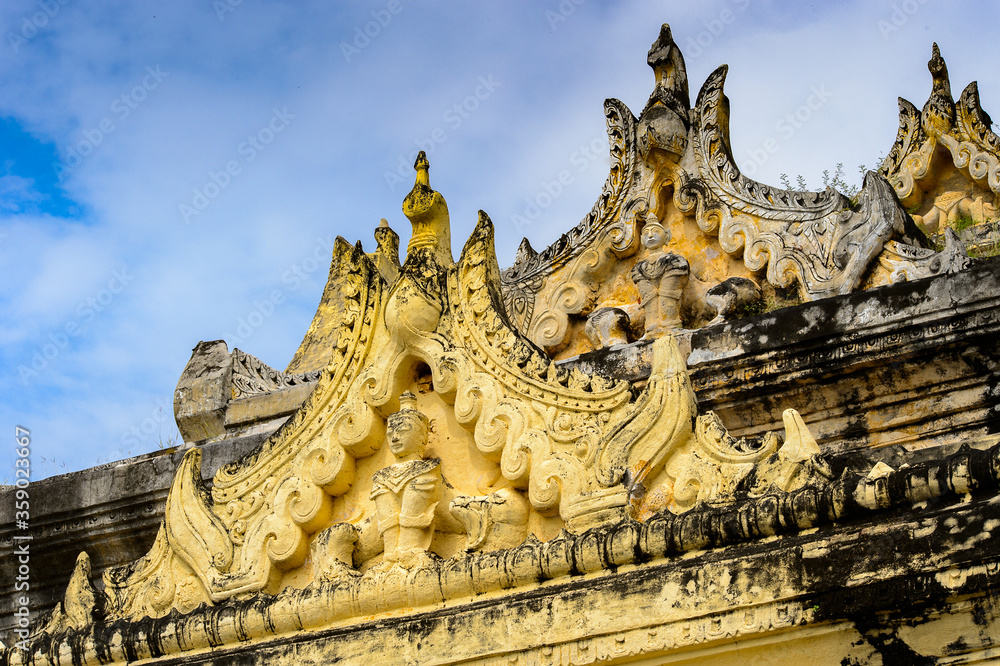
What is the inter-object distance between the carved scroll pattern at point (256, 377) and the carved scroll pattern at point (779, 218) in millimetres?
2792

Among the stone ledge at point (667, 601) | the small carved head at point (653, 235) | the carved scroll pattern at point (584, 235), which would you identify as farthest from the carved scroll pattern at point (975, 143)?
the stone ledge at point (667, 601)

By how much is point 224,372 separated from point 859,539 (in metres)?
4.80

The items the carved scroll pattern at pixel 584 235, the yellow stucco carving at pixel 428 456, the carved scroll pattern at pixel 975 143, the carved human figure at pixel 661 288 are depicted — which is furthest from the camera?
the carved scroll pattern at pixel 584 235

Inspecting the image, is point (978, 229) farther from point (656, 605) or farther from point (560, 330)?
point (656, 605)

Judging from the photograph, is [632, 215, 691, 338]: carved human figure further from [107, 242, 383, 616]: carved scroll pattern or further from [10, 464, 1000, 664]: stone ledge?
[10, 464, 1000, 664]: stone ledge

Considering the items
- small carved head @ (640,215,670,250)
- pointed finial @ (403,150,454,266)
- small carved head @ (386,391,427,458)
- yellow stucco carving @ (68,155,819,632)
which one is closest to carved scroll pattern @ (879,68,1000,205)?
small carved head @ (640,215,670,250)

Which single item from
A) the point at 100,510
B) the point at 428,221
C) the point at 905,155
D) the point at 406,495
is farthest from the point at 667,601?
the point at 905,155

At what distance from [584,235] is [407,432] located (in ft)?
8.54

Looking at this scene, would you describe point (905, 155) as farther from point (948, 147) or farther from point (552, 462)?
point (552, 462)

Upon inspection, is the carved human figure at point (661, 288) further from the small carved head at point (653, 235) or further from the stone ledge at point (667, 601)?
the stone ledge at point (667, 601)

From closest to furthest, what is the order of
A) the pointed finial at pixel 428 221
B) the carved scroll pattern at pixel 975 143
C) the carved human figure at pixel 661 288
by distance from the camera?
the pointed finial at pixel 428 221 < the carved human figure at pixel 661 288 < the carved scroll pattern at pixel 975 143

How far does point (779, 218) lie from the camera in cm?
720

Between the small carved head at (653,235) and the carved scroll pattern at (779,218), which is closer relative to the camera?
the carved scroll pattern at (779,218)

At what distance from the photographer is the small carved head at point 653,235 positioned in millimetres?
7570
